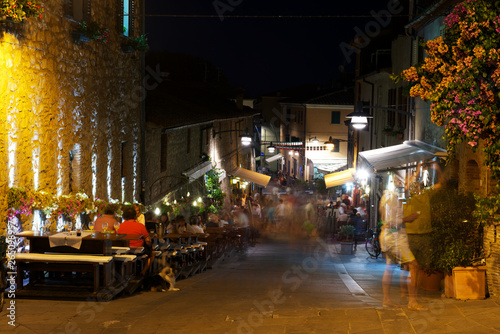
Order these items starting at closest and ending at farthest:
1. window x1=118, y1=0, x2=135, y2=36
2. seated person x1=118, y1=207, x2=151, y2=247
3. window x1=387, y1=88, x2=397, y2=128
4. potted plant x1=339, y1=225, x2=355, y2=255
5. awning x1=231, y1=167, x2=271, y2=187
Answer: seated person x1=118, y1=207, x2=151, y2=247, window x1=118, y1=0, x2=135, y2=36, potted plant x1=339, y1=225, x2=355, y2=255, window x1=387, y1=88, x2=397, y2=128, awning x1=231, y1=167, x2=271, y2=187

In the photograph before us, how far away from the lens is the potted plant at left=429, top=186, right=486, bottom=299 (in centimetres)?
938

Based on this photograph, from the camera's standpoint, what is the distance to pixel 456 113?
27.7 ft

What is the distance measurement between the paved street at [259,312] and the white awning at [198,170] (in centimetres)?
1017

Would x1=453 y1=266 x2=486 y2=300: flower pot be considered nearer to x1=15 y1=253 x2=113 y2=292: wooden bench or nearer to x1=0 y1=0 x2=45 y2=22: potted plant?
x1=15 y1=253 x2=113 y2=292: wooden bench

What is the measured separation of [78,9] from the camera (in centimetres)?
1238

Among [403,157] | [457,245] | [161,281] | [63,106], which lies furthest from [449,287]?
[63,106]

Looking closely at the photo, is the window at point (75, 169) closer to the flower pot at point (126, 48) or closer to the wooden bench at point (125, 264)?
the wooden bench at point (125, 264)

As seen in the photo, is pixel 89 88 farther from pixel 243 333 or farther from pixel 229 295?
pixel 243 333

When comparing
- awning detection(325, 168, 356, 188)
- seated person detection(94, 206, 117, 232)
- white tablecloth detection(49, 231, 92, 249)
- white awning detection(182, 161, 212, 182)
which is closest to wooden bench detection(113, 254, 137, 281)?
white tablecloth detection(49, 231, 92, 249)

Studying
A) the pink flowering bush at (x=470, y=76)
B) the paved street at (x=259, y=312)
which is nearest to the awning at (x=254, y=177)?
the paved street at (x=259, y=312)

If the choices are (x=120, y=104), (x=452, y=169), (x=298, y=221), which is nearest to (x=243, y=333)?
(x=452, y=169)

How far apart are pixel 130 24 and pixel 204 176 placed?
38.3ft

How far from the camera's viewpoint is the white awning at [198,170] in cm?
2280

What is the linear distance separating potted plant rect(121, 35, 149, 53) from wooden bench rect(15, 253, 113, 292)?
729cm
